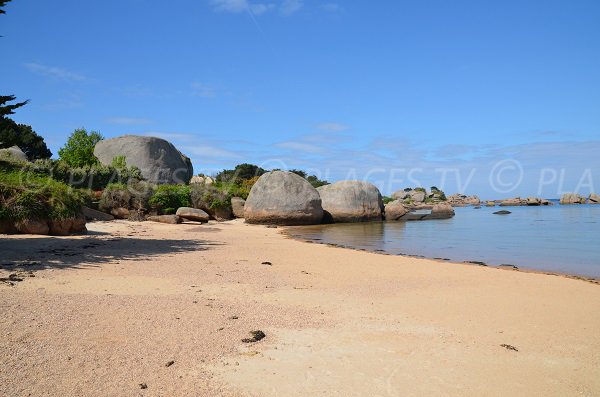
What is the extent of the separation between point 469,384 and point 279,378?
1.36 metres

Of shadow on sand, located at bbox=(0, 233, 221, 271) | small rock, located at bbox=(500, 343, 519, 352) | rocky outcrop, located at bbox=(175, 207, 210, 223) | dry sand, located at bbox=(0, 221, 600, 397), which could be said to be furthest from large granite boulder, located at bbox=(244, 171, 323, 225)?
small rock, located at bbox=(500, 343, 519, 352)

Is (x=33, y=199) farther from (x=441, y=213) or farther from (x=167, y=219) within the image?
(x=441, y=213)

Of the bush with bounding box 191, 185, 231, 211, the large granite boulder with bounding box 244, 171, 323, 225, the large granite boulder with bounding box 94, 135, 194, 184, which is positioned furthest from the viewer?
the large granite boulder with bounding box 94, 135, 194, 184

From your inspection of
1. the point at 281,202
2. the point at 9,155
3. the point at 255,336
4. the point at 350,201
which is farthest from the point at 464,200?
the point at 255,336

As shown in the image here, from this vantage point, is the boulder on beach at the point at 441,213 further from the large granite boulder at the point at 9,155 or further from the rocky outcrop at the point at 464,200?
the rocky outcrop at the point at 464,200

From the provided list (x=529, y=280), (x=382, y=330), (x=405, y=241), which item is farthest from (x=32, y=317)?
(x=405, y=241)

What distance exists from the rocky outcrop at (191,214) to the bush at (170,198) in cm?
122

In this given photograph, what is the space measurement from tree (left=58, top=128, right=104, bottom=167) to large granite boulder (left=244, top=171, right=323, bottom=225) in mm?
12203

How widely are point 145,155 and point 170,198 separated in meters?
10.7

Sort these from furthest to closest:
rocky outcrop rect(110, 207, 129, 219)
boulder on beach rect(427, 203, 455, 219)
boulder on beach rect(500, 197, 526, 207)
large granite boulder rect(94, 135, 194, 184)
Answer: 1. boulder on beach rect(500, 197, 526, 207)
2. large granite boulder rect(94, 135, 194, 184)
3. boulder on beach rect(427, 203, 455, 219)
4. rocky outcrop rect(110, 207, 129, 219)

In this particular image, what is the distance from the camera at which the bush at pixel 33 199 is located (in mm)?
10891

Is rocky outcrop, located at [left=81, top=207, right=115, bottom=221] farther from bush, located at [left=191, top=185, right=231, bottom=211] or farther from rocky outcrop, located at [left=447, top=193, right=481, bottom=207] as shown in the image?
rocky outcrop, located at [left=447, top=193, right=481, bottom=207]

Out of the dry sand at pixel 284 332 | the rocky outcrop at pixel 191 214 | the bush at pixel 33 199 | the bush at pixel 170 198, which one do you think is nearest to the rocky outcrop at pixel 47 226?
the bush at pixel 33 199

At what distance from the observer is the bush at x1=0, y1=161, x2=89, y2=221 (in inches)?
429
